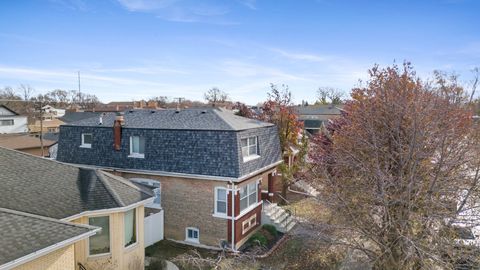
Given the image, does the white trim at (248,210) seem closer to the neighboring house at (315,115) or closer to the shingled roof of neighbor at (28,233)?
the shingled roof of neighbor at (28,233)

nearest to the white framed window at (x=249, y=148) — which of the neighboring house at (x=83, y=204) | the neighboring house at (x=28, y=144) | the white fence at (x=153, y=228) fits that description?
the white fence at (x=153, y=228)

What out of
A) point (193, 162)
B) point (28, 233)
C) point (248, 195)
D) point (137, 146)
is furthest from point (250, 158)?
point (28, 233)

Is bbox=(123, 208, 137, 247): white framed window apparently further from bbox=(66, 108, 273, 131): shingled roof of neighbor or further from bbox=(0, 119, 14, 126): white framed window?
bbox=(0, 119, 14, 126): white framed window

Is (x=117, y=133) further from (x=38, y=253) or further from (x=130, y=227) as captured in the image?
(x=38, y=253)

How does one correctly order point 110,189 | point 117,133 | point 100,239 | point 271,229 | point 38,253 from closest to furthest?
point 38,253, point 100,239, point 110,189, point 117,133, point 271,229

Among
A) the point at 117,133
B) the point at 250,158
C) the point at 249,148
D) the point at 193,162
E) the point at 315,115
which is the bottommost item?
the point at 193,162

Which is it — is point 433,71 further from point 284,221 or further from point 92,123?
point 92,123

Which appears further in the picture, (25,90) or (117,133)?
(25,90)

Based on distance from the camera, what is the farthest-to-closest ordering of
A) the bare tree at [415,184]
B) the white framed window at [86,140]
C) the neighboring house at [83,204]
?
1. the white framed window at [86,140]
2. the neighboring house at [83,204]
3. the bare tree at [415,184]
